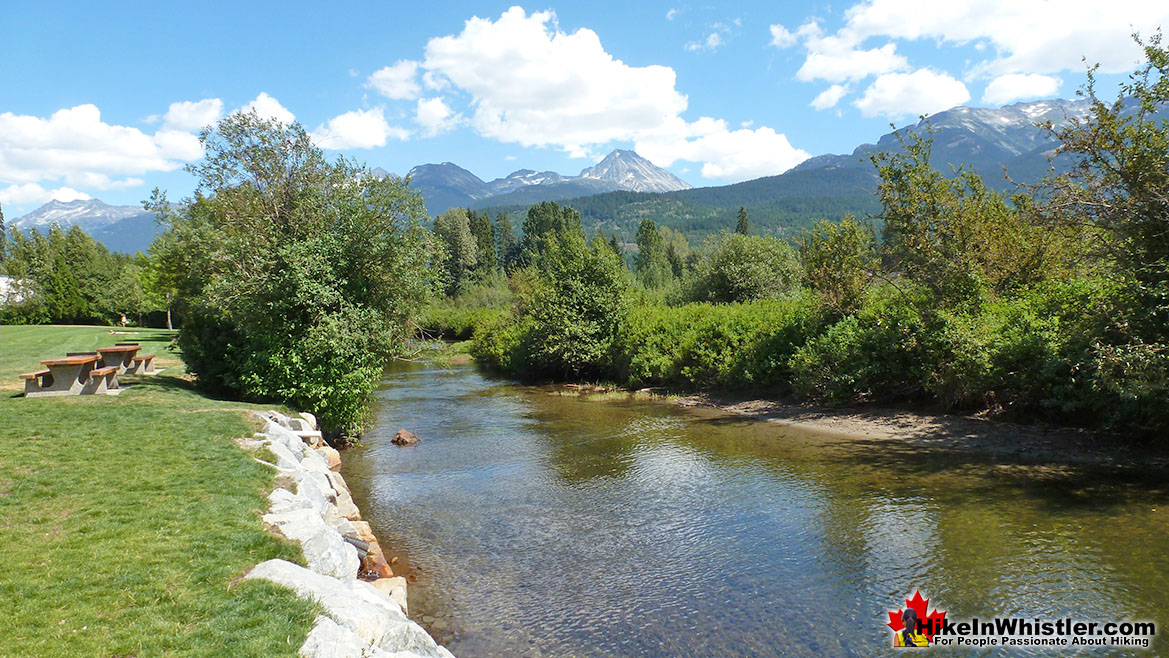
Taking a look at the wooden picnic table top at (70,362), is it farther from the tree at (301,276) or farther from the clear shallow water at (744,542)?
the clear shallow water at (744,542)

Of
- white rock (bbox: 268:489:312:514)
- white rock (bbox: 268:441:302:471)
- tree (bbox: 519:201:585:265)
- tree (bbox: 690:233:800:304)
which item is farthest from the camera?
tree (bbox: 519:201:585:265)

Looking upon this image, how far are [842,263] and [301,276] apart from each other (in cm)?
1811

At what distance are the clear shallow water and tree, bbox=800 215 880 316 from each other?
22.5ft

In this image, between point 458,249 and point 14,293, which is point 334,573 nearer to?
point 14,293

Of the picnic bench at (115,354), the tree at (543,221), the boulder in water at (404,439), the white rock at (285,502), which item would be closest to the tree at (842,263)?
the boulder in water at (404,439)

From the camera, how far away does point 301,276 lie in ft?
55.7

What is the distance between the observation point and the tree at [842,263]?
76.2 ft

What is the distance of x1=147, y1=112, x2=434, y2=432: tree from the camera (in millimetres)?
17438

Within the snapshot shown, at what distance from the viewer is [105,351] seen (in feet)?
62.8

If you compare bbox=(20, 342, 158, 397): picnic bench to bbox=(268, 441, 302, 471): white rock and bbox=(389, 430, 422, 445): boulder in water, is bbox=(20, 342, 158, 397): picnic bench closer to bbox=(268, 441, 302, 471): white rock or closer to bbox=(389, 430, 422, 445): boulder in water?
bbox=(268, 441, 302, 471): white rock

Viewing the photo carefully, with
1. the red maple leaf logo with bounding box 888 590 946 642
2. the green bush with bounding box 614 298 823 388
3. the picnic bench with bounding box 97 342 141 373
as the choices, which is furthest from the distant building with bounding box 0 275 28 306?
the red maple leaf logo with bounding box 888 590 946 642

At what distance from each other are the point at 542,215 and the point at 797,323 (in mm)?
84367

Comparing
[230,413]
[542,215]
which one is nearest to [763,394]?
[230,413]

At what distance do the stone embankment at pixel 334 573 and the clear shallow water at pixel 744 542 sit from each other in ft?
2.82
